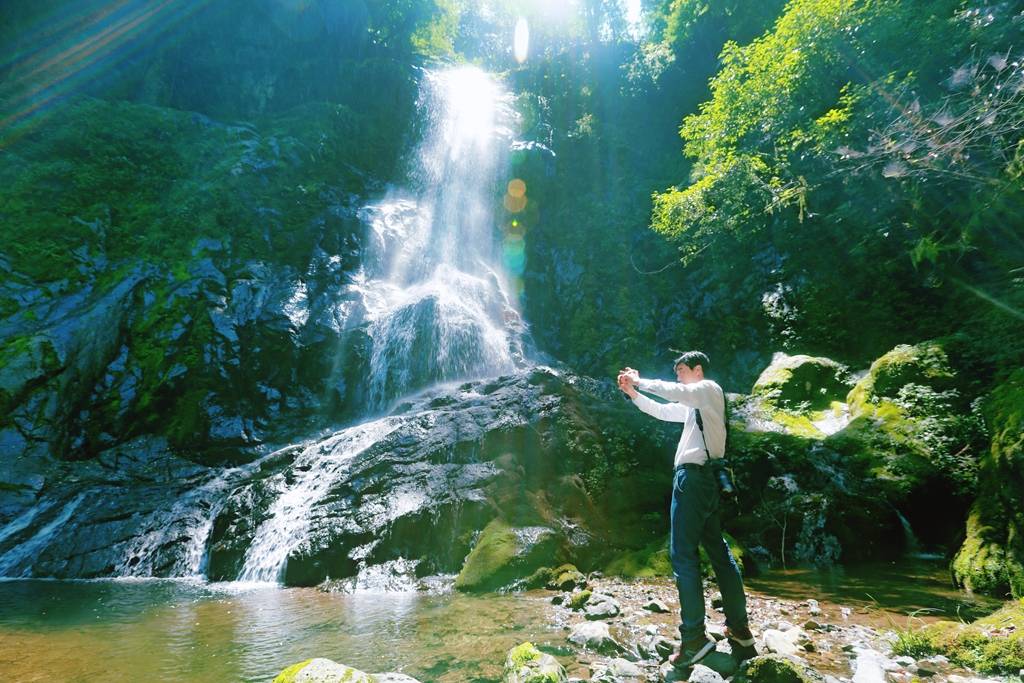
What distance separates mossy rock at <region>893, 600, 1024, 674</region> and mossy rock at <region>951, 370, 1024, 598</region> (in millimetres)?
1645

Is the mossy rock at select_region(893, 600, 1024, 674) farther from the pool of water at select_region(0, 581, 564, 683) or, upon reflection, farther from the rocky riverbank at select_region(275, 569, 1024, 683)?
the pool of water at select_region(0, 581, 564, 683)

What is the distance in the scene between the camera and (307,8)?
27.8 meters

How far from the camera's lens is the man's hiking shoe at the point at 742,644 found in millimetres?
3650

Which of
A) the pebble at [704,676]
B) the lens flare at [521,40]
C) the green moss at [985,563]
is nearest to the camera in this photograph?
the pebble at [704,676]

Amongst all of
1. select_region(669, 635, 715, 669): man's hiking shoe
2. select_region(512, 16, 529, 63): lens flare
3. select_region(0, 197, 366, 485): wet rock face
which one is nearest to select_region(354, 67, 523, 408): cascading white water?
select_region(0, 197, 366, 485): wet rock face

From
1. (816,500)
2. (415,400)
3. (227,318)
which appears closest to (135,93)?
(227,318)

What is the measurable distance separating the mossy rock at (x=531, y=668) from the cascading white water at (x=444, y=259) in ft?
40.5

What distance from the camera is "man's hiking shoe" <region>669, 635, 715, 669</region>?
11.6ft

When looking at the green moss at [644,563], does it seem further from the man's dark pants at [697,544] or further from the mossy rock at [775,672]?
the mossy rock at [775,672]

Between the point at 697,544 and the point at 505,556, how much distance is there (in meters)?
3.45

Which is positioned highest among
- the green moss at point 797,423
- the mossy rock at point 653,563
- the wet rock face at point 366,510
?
the green moss at point 797,423

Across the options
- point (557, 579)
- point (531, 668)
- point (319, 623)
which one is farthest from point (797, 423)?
point (319, 623)

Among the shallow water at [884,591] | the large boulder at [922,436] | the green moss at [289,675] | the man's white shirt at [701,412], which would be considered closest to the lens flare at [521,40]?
the large boulder at [922,436]

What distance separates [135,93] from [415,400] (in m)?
21.8
